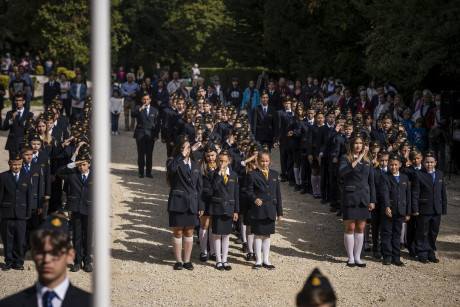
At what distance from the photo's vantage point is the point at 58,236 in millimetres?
4797

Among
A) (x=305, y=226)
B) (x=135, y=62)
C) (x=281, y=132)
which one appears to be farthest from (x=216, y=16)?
(x=305, y=226)

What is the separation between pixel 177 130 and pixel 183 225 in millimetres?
6172

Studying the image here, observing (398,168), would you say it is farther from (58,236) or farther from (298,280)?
(58,236)

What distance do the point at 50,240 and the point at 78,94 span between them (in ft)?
67.3

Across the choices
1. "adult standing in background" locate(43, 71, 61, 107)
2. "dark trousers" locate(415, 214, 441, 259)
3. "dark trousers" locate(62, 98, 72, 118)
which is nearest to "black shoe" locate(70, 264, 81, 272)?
"dark trousers" locate(415, 214, 441, 259)

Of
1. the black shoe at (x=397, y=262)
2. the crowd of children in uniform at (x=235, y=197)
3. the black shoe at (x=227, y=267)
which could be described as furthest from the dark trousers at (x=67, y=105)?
the black shoe at (x=397, y=262)

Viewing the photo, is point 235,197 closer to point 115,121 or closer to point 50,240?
point 50,240

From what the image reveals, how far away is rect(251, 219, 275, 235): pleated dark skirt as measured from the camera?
37.9 ft

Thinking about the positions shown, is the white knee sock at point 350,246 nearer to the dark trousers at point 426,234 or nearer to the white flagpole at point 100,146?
the dark trousers at point 426,234

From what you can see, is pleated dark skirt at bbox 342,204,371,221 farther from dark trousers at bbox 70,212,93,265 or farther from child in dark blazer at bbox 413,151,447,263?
dark trousers at bbox 70,212,93,265

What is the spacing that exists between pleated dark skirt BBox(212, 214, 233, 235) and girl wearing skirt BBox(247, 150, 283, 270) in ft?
1.21

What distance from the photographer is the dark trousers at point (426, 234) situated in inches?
484

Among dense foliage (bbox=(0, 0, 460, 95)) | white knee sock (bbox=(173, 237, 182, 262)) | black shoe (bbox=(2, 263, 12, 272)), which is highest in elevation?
dense foliage (bbox=(0, 0, 460, 95))

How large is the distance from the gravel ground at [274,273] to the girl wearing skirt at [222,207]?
313 millimetres
